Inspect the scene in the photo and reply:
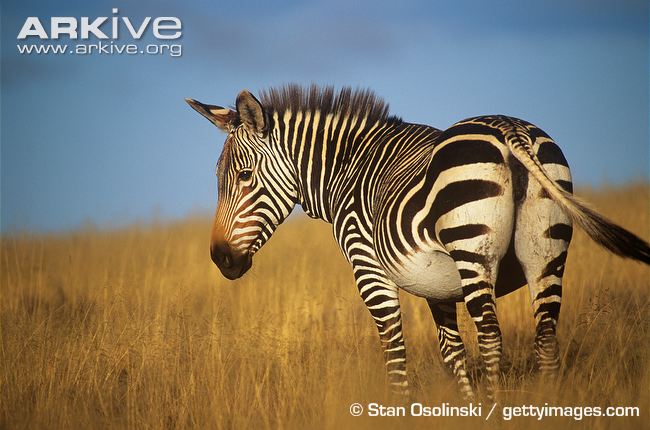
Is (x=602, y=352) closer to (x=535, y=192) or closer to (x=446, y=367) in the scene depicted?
(x=446, y=367)

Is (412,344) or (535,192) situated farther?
(412,344)

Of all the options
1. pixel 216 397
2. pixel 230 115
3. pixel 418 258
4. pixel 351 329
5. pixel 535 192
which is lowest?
pixel 216 397

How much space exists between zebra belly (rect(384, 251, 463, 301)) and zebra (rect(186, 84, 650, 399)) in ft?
0.04

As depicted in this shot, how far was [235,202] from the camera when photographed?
6562 mm

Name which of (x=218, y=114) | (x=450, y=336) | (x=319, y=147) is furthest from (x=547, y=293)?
(x=218, y=114)

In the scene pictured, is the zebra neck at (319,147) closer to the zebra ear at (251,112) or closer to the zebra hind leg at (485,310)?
the zebra ear at (251,112)

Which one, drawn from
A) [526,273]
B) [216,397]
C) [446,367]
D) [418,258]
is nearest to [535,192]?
[526,273]

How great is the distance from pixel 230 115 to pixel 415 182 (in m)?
2.33

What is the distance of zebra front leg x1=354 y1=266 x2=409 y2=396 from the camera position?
5.95 meters

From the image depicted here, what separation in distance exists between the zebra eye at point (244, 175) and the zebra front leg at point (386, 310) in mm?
1417

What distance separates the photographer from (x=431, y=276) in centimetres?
547

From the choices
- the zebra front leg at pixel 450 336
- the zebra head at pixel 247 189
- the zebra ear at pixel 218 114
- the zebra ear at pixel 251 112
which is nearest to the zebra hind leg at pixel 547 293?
the zebra front leg at pixel 450 336

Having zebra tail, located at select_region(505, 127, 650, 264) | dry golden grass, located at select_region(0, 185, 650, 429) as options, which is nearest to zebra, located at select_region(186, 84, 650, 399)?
zebra tail, located at select_region(505, 127, 650, 264)

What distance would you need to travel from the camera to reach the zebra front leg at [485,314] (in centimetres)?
495
